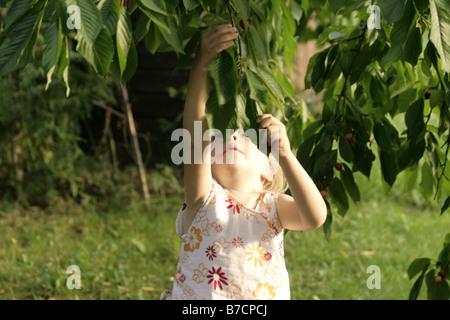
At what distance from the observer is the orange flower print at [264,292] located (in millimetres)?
1543

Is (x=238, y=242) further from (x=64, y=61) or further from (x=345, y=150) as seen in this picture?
(x=64, y=61)

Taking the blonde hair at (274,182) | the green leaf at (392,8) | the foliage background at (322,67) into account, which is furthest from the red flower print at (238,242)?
the green leaf at (392,8)

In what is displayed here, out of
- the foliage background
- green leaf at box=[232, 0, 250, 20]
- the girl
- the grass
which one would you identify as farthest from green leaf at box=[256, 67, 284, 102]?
the grass

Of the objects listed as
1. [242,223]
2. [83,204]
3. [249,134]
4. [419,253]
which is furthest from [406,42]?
[83,204]

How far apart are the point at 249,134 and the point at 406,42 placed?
428 mm

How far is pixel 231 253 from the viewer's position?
155 centimetres

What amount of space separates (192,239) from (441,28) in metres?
0.83

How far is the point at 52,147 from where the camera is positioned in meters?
4.54

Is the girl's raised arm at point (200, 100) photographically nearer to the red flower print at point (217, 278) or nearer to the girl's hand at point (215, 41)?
the girl's hand at point (215, 41)

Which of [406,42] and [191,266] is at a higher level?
[406,42]

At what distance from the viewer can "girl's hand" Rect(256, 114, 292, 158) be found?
1339 millimetres

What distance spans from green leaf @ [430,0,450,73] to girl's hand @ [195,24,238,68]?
421mm

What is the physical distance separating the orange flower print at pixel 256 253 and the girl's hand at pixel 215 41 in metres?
0.55
